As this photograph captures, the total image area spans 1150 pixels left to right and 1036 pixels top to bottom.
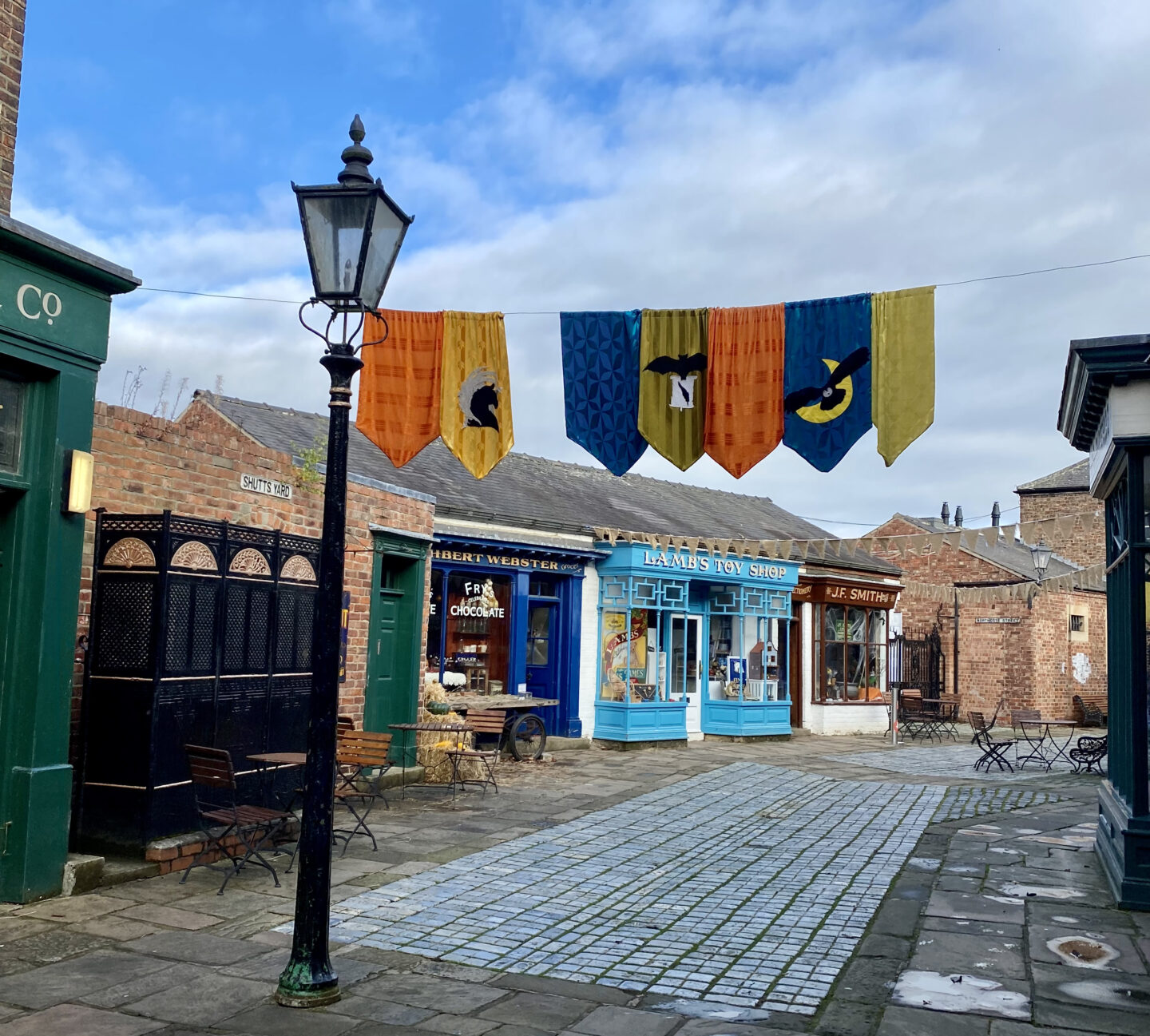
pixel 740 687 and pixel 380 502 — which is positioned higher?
pixel 380 502

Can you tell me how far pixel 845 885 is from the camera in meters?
7.98

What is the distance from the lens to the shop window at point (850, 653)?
23.1m

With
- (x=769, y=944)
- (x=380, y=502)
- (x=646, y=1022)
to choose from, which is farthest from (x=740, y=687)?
(x=646, y=1022)

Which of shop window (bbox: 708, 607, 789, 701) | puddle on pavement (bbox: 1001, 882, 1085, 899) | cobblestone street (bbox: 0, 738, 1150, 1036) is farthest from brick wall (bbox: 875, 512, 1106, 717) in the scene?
puddle on pavement (bbox: 1001, 882, 1085, 899)

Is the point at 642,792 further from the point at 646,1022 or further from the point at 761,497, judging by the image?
the point at 761,497

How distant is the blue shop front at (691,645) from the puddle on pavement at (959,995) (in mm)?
12044

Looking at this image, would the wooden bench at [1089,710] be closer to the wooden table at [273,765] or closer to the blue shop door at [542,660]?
the blue shop door at [542,660]

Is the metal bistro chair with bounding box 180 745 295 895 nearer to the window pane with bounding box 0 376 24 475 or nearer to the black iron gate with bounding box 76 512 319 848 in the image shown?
the black iron gate with bounding box 76 512 319 848

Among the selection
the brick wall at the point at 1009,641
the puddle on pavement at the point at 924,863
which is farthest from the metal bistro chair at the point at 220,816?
the brick wall at the point at 1009,641

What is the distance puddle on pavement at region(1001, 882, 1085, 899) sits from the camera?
24.9 feet

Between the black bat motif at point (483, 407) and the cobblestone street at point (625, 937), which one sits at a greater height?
the black bat motif at point (483, 407)

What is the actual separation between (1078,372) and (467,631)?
10.1m

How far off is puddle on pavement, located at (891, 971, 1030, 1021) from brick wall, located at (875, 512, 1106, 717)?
2191 centimetres

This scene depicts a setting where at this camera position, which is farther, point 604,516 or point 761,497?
point 761,497
